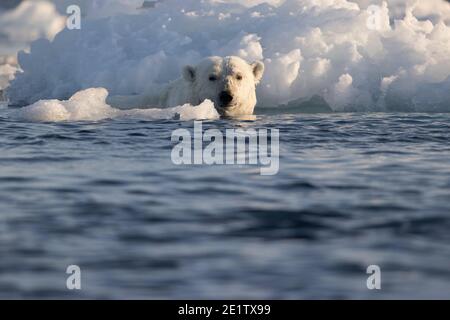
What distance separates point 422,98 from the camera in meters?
15.1

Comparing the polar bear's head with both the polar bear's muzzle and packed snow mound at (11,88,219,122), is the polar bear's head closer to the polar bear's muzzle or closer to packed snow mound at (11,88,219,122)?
the polar bear's muzzle

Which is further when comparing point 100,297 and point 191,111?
point 191,111

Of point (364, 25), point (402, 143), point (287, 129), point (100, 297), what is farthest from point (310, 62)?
point (100, 297)

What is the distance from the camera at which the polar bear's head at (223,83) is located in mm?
12391

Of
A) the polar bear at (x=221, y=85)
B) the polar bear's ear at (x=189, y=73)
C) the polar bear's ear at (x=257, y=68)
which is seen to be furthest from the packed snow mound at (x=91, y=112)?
the polar bear's ear at (x=257, y=68)

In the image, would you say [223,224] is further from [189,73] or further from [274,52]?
[274,52]

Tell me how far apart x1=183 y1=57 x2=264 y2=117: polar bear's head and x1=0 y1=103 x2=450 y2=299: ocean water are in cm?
432

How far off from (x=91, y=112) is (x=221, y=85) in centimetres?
192

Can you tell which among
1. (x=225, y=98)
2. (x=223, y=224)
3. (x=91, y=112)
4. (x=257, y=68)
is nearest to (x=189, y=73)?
(x=225, y=98)

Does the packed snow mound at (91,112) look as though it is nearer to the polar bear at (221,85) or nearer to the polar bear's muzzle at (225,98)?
the polar bear's muzzle at (225,98)

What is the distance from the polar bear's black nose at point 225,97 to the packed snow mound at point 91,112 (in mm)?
334

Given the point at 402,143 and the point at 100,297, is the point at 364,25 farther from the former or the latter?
the point at 100,297

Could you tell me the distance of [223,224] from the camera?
4664 mm

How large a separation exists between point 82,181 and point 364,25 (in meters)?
12.5
